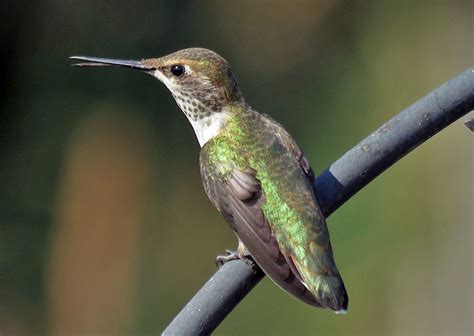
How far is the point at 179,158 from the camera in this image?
6.75 metres

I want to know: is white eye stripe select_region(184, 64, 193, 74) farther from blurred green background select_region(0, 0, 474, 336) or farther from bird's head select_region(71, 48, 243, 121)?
blurred green background select_region(0, 0, 474, 336)

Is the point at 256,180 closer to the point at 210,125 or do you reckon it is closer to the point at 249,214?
the point at 249,214

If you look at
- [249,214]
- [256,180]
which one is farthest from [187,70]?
[249,214]

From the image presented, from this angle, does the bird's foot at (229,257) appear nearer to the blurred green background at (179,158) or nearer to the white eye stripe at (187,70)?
the white eye stripe at (187,70)

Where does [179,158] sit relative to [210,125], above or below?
below

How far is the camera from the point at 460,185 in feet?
22.4

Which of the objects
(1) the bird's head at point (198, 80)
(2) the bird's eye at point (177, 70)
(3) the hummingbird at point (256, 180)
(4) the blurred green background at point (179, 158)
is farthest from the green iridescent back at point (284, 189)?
(4) the blurred green background at point (179, 158)

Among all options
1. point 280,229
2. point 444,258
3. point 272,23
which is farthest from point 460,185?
point 280,229

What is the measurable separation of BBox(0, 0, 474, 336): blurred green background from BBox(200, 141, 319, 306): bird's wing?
2860mm

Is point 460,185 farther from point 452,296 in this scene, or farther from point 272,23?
point 272,23

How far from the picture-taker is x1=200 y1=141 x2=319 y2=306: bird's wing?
9.62ft

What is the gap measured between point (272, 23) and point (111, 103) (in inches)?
51.8

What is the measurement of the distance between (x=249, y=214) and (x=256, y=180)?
0.13 metres

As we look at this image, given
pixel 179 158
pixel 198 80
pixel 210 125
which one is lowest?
pixel 179 158
